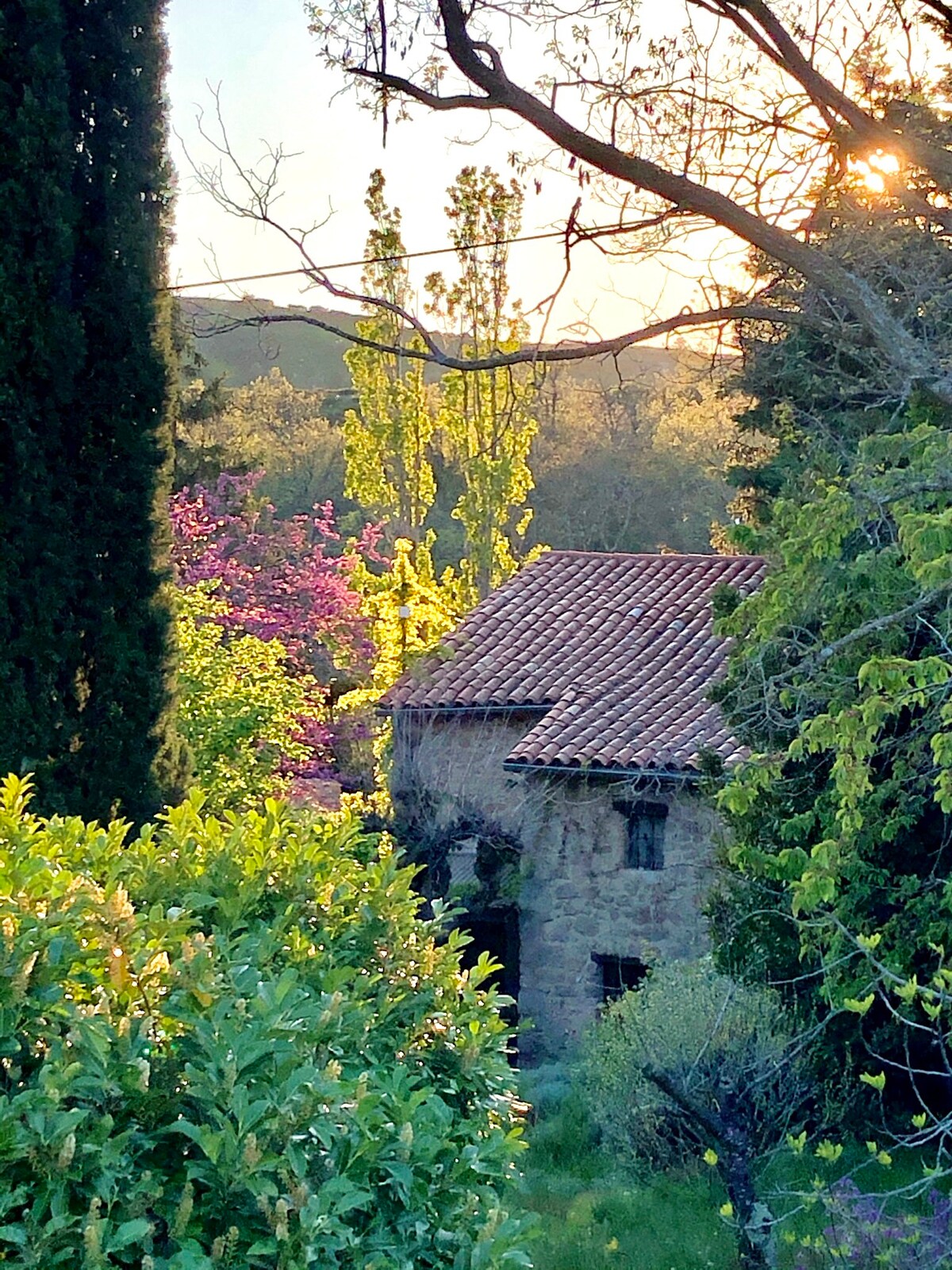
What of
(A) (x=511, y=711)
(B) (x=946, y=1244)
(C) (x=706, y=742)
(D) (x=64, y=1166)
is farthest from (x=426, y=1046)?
(A) (x=511, y=711)

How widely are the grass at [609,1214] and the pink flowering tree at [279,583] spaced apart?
344 inches

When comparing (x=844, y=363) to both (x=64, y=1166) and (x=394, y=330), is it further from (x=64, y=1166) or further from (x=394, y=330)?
(x=394, y=330)

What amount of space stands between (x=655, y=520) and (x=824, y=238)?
24.4 metres

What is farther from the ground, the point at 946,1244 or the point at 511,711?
the point at 511,711

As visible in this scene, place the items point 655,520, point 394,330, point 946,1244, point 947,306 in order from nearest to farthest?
point 946,1244 → point 947,306 → point 394,330 → point 655,520

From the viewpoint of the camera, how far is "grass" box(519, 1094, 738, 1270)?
657 centimetres

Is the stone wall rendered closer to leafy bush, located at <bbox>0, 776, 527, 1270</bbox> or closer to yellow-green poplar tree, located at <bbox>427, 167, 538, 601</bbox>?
yellow-green poplar tree, located at <bbox>427, 167, 538, 601</bbox>

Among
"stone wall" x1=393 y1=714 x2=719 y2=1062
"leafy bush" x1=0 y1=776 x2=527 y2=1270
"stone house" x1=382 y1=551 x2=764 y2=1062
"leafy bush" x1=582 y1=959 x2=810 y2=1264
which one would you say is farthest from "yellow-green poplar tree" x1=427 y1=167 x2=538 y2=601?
"leafy bush" x1=0 y1=776 x2=527 y2=1270

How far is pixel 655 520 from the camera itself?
31578mm

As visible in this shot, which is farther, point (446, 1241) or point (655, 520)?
point (655, 520)

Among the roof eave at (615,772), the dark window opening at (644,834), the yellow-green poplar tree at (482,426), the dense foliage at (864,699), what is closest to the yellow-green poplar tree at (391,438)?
the yellow-green poplar tree at (482,426)

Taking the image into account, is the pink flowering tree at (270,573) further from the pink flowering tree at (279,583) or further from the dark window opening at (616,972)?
the dark window opening at (616,972)

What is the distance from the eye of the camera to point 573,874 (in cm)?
1391

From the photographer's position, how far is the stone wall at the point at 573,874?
1321cm
